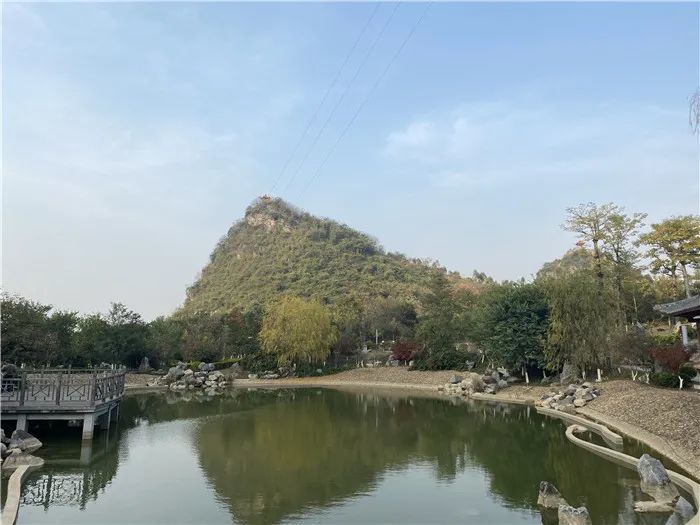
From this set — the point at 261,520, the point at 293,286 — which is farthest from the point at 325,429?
the point at 293,286

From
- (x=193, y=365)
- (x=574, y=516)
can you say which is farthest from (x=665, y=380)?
(x=193, y=365)

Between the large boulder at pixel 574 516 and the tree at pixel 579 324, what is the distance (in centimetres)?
1608

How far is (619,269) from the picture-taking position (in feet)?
93.0

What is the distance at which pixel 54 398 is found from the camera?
14734 millimetres

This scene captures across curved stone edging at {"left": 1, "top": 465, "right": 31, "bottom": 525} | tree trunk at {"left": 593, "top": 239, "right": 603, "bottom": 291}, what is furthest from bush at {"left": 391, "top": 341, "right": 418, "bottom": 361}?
curved stone edging at {"left": 1, "top": 465, "right": 31, "bottom": 525}

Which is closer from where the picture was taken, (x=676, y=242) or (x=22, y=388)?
(x=22, y=388)

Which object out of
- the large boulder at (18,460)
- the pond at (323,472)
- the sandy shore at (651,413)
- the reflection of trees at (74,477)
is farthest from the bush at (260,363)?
the large boulder at (18,460)

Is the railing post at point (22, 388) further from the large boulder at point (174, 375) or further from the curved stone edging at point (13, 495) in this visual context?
the large boulder at point (174, 375)

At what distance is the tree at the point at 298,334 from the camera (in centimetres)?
3491

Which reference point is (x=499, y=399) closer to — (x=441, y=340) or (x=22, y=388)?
(x=441, y=340)

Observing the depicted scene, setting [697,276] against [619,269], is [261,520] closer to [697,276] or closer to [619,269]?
[619,269]

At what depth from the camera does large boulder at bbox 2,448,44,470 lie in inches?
451

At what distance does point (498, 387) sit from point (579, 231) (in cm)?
997

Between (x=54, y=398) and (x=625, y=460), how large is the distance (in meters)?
15.4
